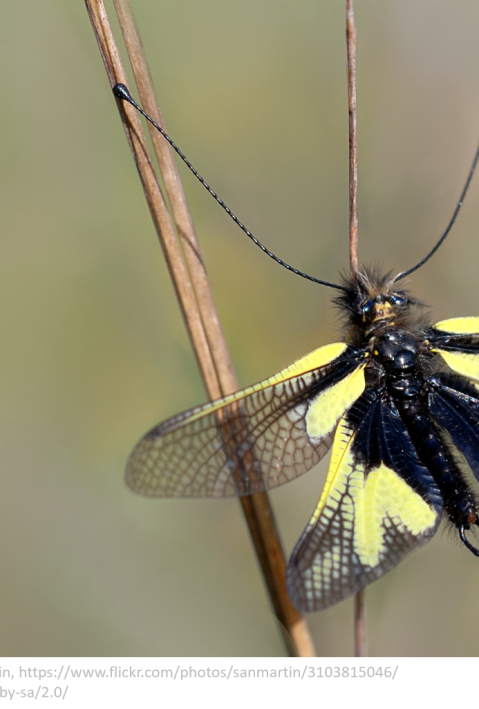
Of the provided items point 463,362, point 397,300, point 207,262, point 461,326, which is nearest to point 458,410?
point 463,362

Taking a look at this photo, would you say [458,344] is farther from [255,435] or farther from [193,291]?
[193,291]

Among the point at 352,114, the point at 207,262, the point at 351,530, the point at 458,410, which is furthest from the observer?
the point at 207,262

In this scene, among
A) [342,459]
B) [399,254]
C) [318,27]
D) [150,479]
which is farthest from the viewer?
[318,27]

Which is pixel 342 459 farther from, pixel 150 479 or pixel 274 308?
pixel 274 308

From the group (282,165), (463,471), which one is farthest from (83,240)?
(463,471)

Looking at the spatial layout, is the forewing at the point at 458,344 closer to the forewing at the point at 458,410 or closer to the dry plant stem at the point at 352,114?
the forewing at the point at 458,410

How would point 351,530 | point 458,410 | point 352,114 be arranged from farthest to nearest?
1. point 458,410
2. point 351,530
3. point 352,114
